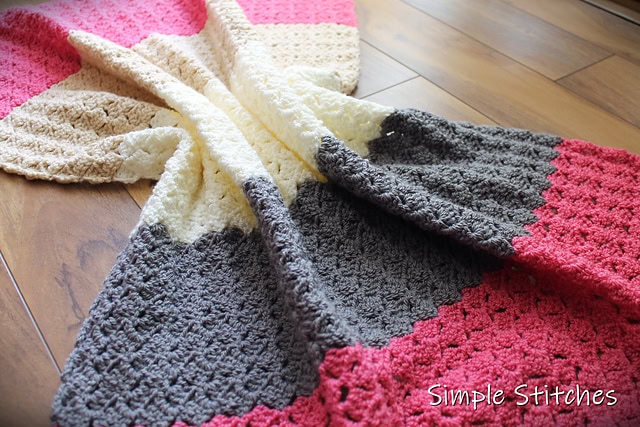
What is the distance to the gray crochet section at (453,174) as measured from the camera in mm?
764

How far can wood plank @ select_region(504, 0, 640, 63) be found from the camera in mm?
1213

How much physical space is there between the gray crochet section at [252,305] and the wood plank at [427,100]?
325 millimetres

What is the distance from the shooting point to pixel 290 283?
69 cm

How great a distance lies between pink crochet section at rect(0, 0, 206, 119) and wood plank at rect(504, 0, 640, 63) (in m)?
0.84

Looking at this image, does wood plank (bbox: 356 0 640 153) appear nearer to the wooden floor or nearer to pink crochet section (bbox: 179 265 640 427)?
the wooden floor

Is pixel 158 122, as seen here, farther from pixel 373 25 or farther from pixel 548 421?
pixel 548 421

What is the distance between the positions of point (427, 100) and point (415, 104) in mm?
30

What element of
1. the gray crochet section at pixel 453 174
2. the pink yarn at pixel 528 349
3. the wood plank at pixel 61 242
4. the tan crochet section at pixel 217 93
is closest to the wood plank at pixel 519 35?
the gray crochet section at pixel 453 174

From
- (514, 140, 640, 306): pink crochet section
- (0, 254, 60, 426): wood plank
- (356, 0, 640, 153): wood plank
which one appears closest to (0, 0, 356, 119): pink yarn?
(356, 0, 640, 153): wood plank

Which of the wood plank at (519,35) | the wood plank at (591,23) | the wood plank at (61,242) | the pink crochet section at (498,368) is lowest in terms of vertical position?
the wood plank at (61,242)

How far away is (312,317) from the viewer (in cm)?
65

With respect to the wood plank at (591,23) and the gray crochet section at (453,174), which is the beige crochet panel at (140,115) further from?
the wood plank at (591,23)

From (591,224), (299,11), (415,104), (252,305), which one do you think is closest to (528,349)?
(591,224)

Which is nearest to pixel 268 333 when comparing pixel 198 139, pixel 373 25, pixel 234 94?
pixel 198 139
